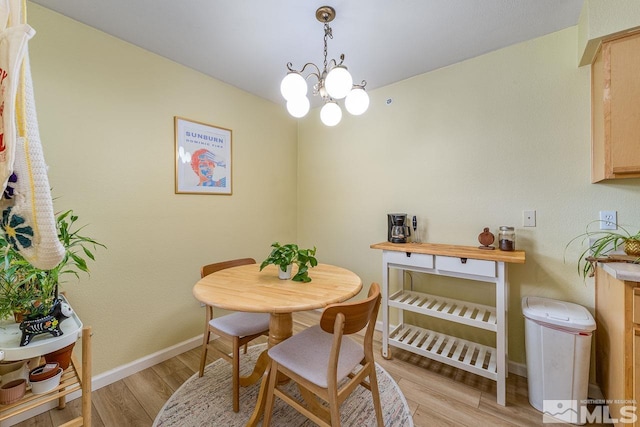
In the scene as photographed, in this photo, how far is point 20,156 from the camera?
0.66m

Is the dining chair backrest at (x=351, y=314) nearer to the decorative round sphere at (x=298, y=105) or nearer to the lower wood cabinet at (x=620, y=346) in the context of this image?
the decorative round sphere at (x=298, y=105)

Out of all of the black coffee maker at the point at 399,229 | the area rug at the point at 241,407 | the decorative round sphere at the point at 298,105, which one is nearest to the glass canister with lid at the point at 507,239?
the black coffee maker at the point at 399,229

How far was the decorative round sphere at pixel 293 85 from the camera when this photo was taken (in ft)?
4.37

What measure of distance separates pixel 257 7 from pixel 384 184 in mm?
1723

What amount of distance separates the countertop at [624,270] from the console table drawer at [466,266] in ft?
1.66

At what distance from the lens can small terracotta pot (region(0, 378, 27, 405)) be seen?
1.10 meters

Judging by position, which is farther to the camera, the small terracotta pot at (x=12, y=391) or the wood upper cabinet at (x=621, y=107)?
the wood upper cabinet at (x=621, y=107)

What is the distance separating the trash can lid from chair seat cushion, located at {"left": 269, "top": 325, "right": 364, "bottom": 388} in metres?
1.11

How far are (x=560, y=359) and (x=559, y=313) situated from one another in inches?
10.0

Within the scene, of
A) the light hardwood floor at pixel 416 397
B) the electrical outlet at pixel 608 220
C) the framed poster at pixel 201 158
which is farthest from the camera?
the framed poster at pixel 201 158

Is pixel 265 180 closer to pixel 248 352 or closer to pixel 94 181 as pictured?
pixel 94 181

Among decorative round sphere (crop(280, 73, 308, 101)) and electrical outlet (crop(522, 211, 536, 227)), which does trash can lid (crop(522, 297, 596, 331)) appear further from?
decorative round sphere (crop(280, 73, 308, 101))

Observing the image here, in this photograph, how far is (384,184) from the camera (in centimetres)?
255

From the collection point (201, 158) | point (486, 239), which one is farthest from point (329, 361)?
point (201, 158)
